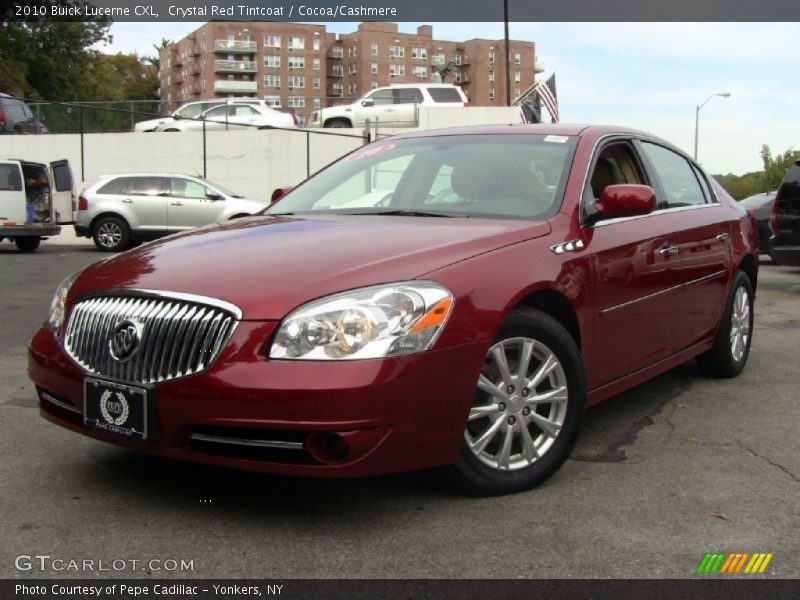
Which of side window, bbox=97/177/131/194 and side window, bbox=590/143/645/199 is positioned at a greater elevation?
side window, bbox=97/177/131/194

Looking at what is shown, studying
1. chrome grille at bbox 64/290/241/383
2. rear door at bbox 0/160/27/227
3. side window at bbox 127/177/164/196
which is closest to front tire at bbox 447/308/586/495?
chrome grille at bbox 64/290/241/383

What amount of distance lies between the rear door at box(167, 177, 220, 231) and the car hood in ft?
51.5

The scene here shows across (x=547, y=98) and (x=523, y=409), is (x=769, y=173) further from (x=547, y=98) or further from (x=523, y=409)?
(x=523, y=409)

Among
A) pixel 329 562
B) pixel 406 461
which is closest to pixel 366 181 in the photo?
pixel 406 461

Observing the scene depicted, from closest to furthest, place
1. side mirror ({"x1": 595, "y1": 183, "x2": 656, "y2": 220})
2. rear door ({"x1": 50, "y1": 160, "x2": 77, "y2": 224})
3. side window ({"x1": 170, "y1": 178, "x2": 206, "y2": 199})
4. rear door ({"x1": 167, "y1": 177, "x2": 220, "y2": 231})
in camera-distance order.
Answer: side mirror ({"x1": 595, "y1": 183, "x2": 656, "y2": 220}) < rear door ({"x1": 50, "y1": 160, "x2": 77, "y2": 224}) < rear door ({"x1": 167, "y1": 177, "x2": 220, "y2": 231}) < side window ({"x1": 170, "y1": 178, "x2": 206, "y2": 199})

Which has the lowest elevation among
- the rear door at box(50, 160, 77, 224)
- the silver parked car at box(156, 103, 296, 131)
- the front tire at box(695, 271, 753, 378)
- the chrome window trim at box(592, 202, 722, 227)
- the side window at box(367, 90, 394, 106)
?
the front tire at box(695, 271, 753, 378)

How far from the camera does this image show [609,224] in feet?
14.1

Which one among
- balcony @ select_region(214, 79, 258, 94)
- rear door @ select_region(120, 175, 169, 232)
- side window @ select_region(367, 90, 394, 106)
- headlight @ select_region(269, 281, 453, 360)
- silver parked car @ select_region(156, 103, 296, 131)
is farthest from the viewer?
balcony @ select_region(214, 79, 258, 94)

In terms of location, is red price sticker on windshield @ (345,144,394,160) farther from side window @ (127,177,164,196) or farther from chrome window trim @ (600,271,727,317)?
side window @ (127,177,164,196)

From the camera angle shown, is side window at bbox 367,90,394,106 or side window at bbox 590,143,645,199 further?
side window at bbox 367,90,394,106

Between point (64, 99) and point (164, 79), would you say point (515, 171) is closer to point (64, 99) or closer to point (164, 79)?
point (64, 99)

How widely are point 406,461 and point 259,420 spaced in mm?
533

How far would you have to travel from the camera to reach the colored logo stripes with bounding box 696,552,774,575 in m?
2.91

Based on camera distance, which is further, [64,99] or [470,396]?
[64,99]
